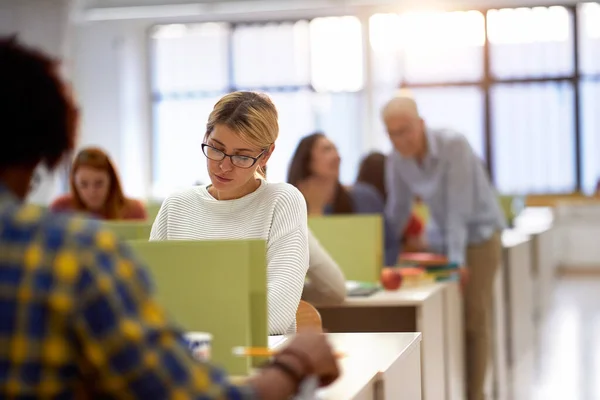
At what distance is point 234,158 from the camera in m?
2.73

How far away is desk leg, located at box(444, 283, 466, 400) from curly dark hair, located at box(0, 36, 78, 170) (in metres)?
3.38

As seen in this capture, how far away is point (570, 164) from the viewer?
12656 mm

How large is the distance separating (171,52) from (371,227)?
9343mm

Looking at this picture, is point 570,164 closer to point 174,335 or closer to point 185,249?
point 185,249

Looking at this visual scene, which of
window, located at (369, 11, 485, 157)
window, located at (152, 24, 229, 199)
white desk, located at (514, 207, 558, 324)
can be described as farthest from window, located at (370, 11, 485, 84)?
white desk, located at (514, 207, 558, 324)

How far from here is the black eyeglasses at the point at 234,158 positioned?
2725 mm

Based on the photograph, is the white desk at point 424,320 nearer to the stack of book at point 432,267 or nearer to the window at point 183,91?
the stack of book at point 432,267

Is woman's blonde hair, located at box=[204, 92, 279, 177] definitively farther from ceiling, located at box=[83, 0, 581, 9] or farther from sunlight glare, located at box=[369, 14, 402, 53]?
sunlight glare, located at box=[369, 14, 402, 53]

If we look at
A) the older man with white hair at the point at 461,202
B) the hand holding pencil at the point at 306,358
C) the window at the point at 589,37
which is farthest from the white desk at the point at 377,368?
the window at the point at 589,37

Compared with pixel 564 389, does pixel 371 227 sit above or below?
above

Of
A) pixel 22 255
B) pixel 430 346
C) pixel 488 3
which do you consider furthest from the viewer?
pixel 488 3

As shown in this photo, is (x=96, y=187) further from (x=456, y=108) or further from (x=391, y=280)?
(x=456, y=108)

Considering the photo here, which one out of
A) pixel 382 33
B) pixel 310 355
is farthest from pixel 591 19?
pixel 310 355

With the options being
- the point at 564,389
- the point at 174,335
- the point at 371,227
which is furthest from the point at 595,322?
the point at 174,335
